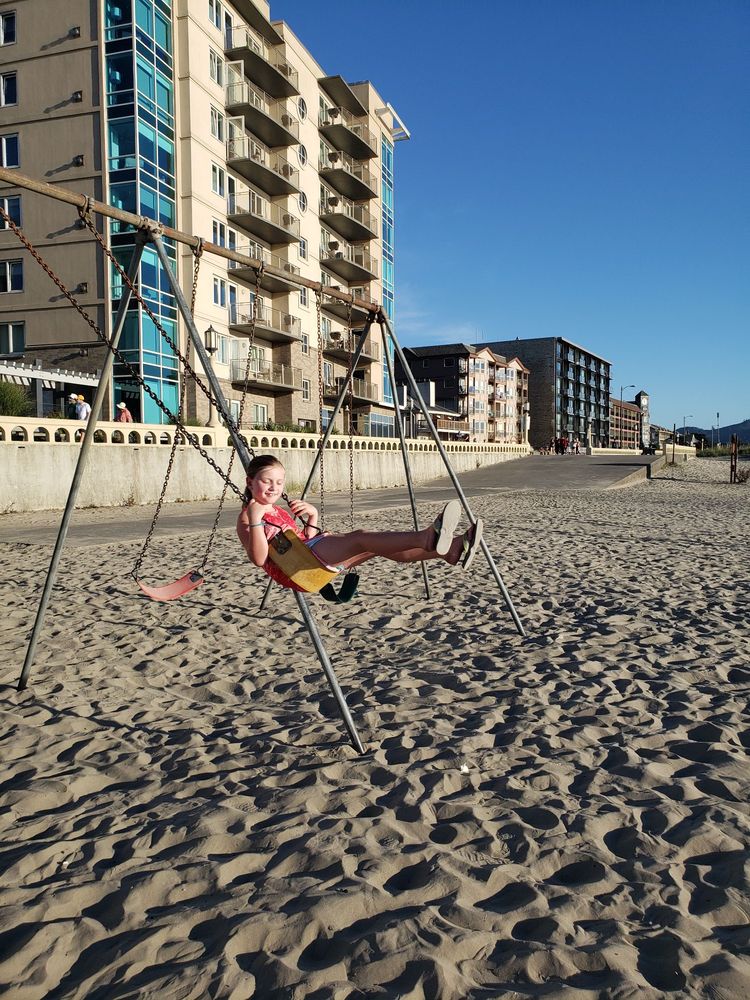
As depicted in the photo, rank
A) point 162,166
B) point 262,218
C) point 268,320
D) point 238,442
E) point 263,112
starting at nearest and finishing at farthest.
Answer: point 238,442
point 162,166
point 263,112
point 262,218
point 268,320

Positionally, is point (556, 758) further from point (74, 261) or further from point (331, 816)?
point (74, 261)

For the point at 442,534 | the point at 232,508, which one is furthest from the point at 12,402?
the point at 442,534

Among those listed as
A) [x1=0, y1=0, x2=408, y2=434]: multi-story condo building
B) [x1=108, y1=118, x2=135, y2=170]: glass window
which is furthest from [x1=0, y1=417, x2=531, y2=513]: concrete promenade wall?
[x1=108, y1=118, x2=135, y2=170]: glass window

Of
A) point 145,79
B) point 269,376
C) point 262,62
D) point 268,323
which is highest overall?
point 262,62

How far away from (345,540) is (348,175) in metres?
43.0

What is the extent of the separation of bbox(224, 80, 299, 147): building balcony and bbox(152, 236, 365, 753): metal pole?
32.5 m

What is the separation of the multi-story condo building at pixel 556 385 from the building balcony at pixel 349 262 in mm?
57024

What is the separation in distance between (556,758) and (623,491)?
25.0 metres

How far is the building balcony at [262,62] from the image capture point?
32344 mm

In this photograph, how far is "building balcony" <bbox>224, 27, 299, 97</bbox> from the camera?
106ft

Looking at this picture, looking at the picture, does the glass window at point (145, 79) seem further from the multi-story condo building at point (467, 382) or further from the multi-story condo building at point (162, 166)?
the multi-story condo building at point (467, 382)

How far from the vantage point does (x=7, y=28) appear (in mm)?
28938

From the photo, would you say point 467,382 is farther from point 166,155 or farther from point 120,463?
point 120,463

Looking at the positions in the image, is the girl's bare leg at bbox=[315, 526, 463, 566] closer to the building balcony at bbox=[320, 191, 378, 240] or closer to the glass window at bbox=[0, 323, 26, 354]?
the glass window at bbox=[0, 323, 26, 354]
